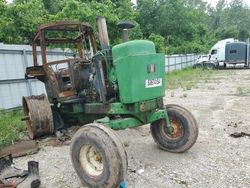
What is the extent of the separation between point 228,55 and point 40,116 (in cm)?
2338

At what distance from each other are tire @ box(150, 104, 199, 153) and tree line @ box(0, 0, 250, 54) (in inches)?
76.4

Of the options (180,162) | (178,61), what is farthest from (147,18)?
(180,162)

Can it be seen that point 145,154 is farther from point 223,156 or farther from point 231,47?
point 231,47

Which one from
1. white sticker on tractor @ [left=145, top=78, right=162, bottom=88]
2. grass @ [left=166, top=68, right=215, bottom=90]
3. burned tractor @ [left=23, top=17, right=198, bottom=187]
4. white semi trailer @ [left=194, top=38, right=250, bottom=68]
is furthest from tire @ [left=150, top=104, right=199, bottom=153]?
white semi trailer @ [left=194, top=38, right=250, bottom=68]

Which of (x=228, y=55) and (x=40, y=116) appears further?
(x=228, y=55)

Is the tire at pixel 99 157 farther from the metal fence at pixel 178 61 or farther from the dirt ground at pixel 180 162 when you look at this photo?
the metal fence at pixel 178 61

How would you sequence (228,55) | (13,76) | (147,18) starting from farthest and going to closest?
(147,18), (228,55), (13,76)

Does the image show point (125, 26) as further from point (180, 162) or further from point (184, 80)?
point (184, 80)

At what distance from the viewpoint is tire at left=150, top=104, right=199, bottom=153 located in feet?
15.2

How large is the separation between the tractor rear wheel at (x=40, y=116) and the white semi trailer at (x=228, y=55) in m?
22.4

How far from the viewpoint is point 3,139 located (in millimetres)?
5676

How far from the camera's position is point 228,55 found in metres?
25.8

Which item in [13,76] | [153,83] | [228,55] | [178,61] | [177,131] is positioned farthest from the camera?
[228,55]

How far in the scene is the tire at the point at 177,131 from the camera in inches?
182
